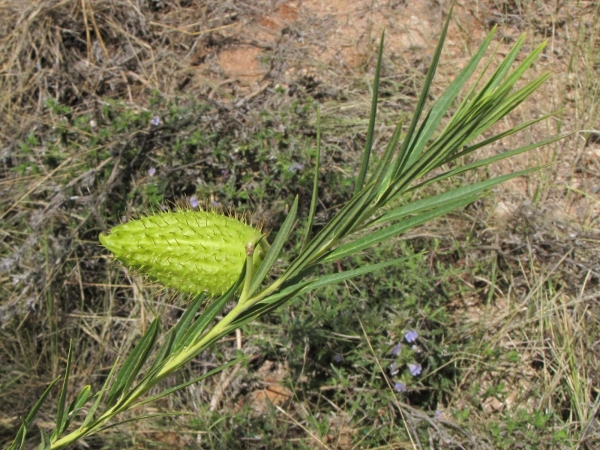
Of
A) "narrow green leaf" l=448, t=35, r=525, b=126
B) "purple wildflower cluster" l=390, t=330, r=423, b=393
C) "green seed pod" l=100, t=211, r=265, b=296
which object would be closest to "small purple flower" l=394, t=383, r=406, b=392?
"purple wildflower cluster" l=390, t=330, r=423, b=393

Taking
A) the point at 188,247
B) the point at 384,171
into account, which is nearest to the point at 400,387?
the point at 188,247

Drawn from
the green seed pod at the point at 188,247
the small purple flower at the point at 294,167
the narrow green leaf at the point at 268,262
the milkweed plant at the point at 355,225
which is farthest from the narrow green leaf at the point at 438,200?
the small purple flower at the point at 294,167

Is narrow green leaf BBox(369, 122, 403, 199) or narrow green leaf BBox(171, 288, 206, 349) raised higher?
narrow green leaf BBox(369, 122, 403, 199)

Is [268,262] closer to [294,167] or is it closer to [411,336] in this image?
[411,336]

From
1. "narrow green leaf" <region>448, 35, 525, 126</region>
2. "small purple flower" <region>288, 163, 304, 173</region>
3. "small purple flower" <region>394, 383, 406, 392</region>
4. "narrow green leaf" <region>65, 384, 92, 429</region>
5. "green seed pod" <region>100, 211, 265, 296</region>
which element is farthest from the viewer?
"small purple flower" <region>288, 163, 304, 173</region>

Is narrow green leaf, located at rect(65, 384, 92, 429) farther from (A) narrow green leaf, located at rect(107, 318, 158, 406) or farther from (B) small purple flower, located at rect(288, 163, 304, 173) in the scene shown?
(B) small purple flower, located at rect(288, 163, 304, 173)

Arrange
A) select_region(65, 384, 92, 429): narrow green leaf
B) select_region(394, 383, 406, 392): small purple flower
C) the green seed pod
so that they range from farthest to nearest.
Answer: select_region(394, 383, 406, 392): small purple flower < the green seed pod < select_region(65, 384, 92, 429): narrow green leaf

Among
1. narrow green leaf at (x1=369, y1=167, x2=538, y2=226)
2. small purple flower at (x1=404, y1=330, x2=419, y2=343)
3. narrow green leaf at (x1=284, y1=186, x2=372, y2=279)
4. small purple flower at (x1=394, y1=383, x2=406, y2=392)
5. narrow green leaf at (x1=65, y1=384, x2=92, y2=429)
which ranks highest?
narrow green leaf at (x1=369, y1=167, x2=538, y2=226)

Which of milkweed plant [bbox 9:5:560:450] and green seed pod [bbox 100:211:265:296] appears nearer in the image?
milkweed plant [bbox 9:5:560:450]

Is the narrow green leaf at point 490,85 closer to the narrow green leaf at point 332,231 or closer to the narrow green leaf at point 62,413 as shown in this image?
the narrow green leaf at point 332,231
